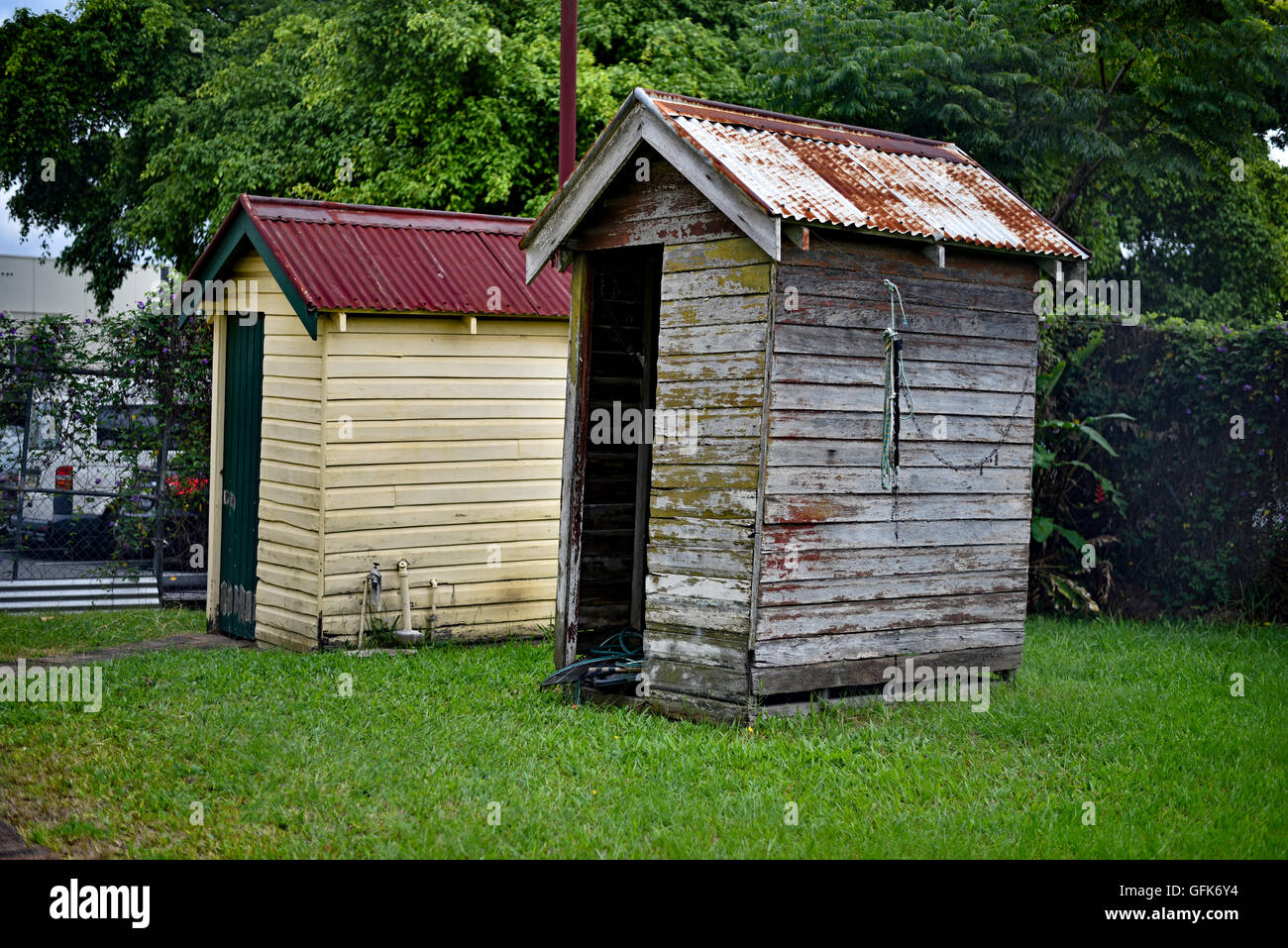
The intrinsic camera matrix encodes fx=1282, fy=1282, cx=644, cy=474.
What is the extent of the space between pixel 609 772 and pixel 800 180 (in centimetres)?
377

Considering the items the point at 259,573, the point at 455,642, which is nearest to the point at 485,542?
the point at 455,642

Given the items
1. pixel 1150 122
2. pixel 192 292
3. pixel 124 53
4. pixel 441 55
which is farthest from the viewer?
pixel 124 53

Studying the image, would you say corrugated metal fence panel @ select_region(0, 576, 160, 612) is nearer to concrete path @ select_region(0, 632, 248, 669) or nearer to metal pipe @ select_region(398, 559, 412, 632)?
concrete path @ select_region(0, 632, 248, 669)

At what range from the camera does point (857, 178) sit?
842 centimetres

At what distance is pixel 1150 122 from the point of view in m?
15.9

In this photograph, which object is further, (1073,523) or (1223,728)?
(1073,523)

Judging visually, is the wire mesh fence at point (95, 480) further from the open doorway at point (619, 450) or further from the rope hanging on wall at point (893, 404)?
the rope hanging on wall at point (893, 404)

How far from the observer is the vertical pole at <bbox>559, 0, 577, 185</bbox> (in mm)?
11359

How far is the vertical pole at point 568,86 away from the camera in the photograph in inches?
447

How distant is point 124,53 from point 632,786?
2538 centimetres

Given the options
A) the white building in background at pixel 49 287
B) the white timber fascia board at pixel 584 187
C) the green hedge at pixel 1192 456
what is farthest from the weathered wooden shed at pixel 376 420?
the white building in background at pixel 49 287

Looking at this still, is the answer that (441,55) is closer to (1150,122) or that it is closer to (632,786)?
(1150,122)

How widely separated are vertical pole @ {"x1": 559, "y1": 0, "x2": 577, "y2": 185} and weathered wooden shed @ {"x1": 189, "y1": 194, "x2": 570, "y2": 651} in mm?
991
